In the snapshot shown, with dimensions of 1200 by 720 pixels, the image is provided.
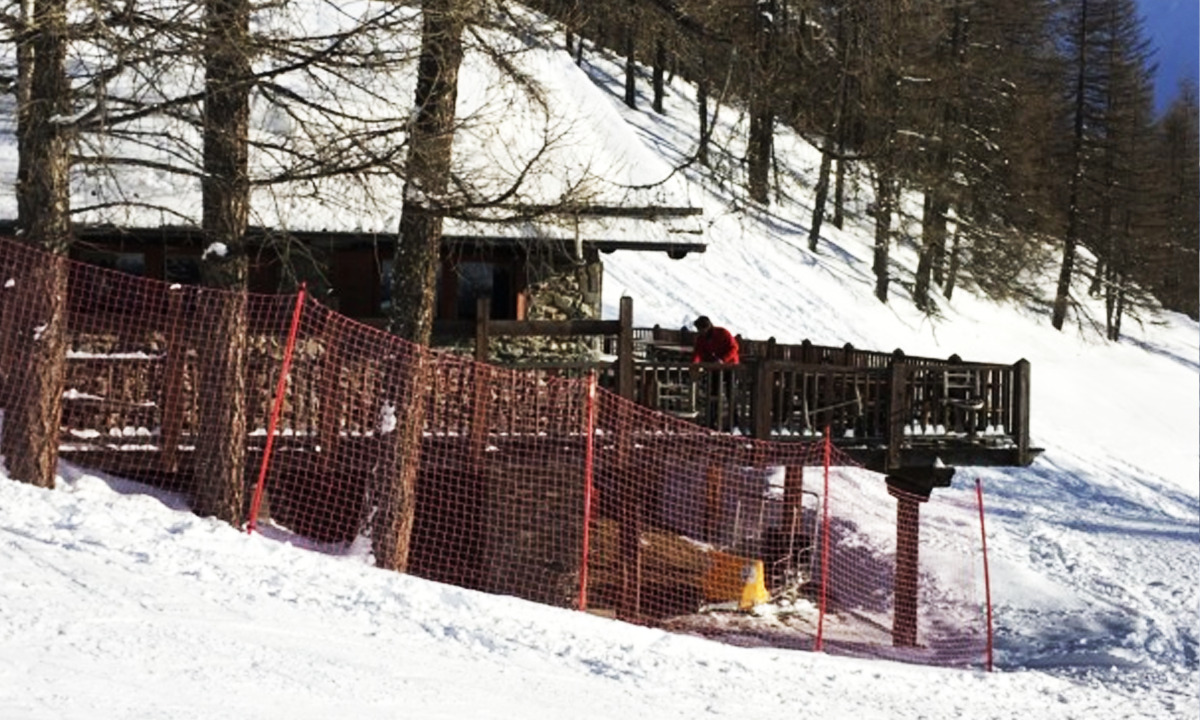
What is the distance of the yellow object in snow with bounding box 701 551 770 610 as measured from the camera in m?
15.8

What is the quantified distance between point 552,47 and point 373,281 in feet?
23.1

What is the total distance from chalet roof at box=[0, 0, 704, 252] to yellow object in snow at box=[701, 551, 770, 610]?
3519 mm

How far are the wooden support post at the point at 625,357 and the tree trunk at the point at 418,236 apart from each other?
224cm

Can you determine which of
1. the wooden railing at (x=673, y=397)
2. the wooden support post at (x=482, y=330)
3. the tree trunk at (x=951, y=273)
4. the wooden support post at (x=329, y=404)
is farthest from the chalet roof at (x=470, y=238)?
the tree trunk at (x=951, y=273)

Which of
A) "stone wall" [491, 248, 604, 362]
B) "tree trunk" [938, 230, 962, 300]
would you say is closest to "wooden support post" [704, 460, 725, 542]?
"stone wall" [491, 248, 604, 362]

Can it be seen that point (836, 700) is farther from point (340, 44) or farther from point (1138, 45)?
point (1138, 45)

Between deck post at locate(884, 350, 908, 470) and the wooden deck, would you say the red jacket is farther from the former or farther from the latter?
deck post at locate(884, 350, 908, 470)

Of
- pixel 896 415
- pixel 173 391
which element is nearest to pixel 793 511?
pixel 896 415

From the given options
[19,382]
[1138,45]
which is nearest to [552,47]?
[19,382]

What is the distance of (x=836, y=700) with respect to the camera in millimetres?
10789

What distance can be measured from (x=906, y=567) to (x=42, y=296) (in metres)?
9.67

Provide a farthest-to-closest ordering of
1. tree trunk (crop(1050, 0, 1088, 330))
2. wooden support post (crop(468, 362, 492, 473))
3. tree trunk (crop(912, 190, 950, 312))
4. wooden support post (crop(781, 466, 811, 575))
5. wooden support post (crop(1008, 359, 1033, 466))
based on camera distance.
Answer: tree trunk (crop(1050, 0, 1088, 330)) < tree trunk (crop(912, 190, 950, 312)) < wooden support post (crop(1008, 359, 1033, 466)) < wooden support post (crop(781, 466, 811, 575)) < wooden support post (crop(468, 362, 492, 473))

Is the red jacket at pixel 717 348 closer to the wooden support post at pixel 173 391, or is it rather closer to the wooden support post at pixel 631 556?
the wooden support post at pixel 631 556

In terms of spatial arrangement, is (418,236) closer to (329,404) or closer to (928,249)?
(329,404)
